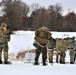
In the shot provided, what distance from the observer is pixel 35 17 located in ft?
287

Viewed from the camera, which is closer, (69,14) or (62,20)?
(62,20)

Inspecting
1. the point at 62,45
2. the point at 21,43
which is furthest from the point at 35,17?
the point at 62,45

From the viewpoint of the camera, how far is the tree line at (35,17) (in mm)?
70188

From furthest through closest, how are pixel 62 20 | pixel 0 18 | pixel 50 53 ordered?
pixel 62 20 → pixel 0 18 → pixel 50 53

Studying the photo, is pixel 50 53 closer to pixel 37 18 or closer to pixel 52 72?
pixel 52 72

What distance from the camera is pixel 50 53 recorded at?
44.5 feet

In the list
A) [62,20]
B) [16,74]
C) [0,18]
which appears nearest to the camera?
[16,74]

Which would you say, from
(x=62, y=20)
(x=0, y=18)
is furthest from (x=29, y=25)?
(x=0, y=18)

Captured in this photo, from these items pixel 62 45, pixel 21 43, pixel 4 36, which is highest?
pixel 4 36

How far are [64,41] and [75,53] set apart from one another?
887 millimetres

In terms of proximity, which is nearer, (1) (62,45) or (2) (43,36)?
(2) (43,36)

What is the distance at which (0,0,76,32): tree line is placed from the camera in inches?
2763

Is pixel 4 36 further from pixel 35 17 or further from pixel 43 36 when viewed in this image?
pixel 35 17

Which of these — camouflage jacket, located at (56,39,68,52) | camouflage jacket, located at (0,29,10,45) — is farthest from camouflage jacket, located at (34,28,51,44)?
camouflage jacket, located at (56,39,68,52)
